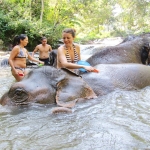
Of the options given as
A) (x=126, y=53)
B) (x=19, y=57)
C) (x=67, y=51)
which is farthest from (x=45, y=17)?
(x=67, y=51)

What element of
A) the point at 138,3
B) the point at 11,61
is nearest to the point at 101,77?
the point at 11,61

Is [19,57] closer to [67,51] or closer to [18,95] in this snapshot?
[67,51]

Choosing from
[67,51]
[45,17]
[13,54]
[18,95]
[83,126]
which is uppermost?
[45,17]

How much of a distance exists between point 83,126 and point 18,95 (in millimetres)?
1023

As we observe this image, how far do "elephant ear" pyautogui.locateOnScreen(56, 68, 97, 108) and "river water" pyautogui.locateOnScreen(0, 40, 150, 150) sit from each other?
0.33ft

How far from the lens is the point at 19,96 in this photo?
3283mm

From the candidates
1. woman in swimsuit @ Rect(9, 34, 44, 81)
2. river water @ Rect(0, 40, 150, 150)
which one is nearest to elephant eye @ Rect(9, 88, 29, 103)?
river water @ Rect(0, 40, 150, 150)

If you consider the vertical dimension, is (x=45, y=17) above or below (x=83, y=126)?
above

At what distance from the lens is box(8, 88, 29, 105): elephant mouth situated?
10.7 feet

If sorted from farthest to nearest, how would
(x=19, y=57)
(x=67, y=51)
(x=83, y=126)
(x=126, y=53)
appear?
(x=19, y=57), (x=126, y=53), (x=67, y=51), (x=83, y=126)

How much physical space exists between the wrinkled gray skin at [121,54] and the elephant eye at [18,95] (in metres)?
1.99

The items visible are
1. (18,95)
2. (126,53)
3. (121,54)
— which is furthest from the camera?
(126,53)

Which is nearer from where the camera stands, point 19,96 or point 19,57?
point 19,96

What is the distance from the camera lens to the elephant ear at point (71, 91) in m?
3.24
